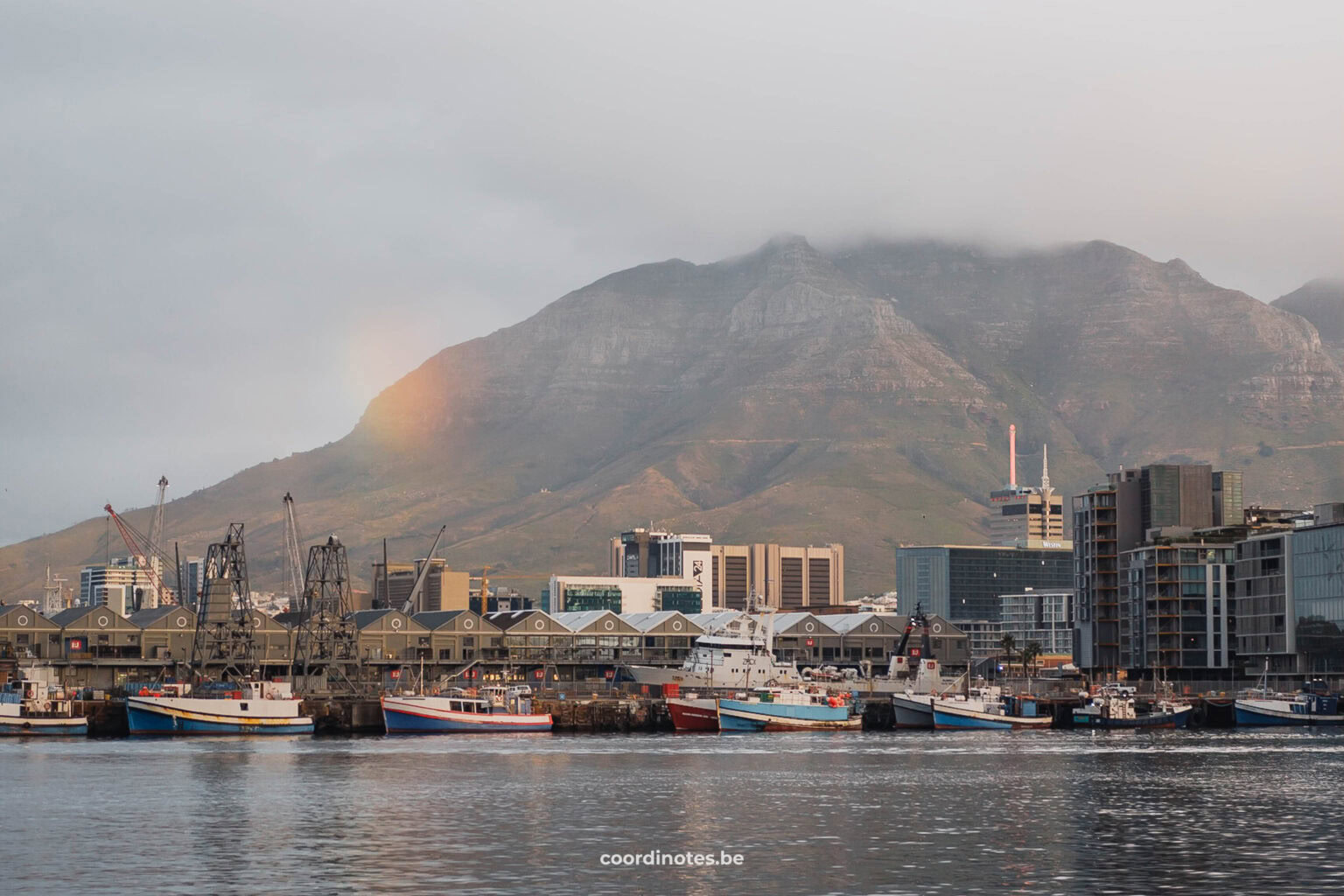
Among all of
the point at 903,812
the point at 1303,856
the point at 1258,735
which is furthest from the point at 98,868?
the point at 1258,735

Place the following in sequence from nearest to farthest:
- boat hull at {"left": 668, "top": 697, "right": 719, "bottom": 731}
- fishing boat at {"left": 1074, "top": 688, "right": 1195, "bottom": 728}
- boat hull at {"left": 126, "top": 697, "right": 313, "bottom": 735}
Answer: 1. boat hull at {"left": 126, "top": 697, "right": 313, "bottom": 735}
2. boat hull at {"left": 668, "top": 697, "right": 719, "bottom": 731}
3. fishing boat at {"left": 1074, "top": 688, "right": 1195, "bottom": 728}

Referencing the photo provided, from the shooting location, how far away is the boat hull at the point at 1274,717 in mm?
195625

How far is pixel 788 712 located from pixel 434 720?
36.0 m

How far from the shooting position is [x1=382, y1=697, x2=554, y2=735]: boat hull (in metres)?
177

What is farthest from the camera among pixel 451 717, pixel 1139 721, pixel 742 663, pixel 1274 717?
pixel 742 663

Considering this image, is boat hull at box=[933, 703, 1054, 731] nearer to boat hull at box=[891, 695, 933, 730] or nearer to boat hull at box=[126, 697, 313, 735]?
boat hull at box=[891, 695, 933, 730]

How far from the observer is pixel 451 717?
17838 cm

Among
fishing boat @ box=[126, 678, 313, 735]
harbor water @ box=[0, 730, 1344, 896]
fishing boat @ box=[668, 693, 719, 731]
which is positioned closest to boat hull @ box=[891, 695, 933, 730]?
fishing boat @ box=[668, 693, 719, 731]

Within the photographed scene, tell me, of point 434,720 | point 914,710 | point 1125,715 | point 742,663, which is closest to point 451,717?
point 434,720

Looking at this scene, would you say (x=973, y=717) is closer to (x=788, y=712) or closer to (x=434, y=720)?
(x=788, y=712)

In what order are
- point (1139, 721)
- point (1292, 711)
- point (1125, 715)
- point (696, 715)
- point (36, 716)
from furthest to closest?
point (1292, 711), point (1139, 721), point (1125, 715), point (696, 715), point (36, 716)

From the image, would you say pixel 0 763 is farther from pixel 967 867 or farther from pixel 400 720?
pixel 967 867

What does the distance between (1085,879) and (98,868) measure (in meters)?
36.0

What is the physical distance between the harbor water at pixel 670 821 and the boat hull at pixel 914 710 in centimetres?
4823
